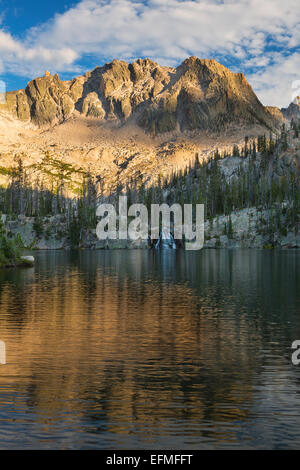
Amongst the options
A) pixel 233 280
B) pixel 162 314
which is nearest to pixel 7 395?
pixel 162 314

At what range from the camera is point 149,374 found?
85.4 ft

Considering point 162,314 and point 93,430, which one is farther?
point 162,314

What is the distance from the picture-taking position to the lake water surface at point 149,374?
712 inches

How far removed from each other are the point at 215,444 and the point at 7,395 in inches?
418

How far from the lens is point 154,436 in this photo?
1777 centimetres

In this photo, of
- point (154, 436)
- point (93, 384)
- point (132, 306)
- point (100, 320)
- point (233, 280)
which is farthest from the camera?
point (233, 280)

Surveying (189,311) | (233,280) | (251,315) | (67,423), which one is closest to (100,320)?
(189,311)

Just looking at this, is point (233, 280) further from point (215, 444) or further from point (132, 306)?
point (215, 444)

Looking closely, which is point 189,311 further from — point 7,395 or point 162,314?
point 7,395

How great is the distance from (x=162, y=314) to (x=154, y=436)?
27.7m

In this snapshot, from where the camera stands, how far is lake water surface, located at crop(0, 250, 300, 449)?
712 inches
